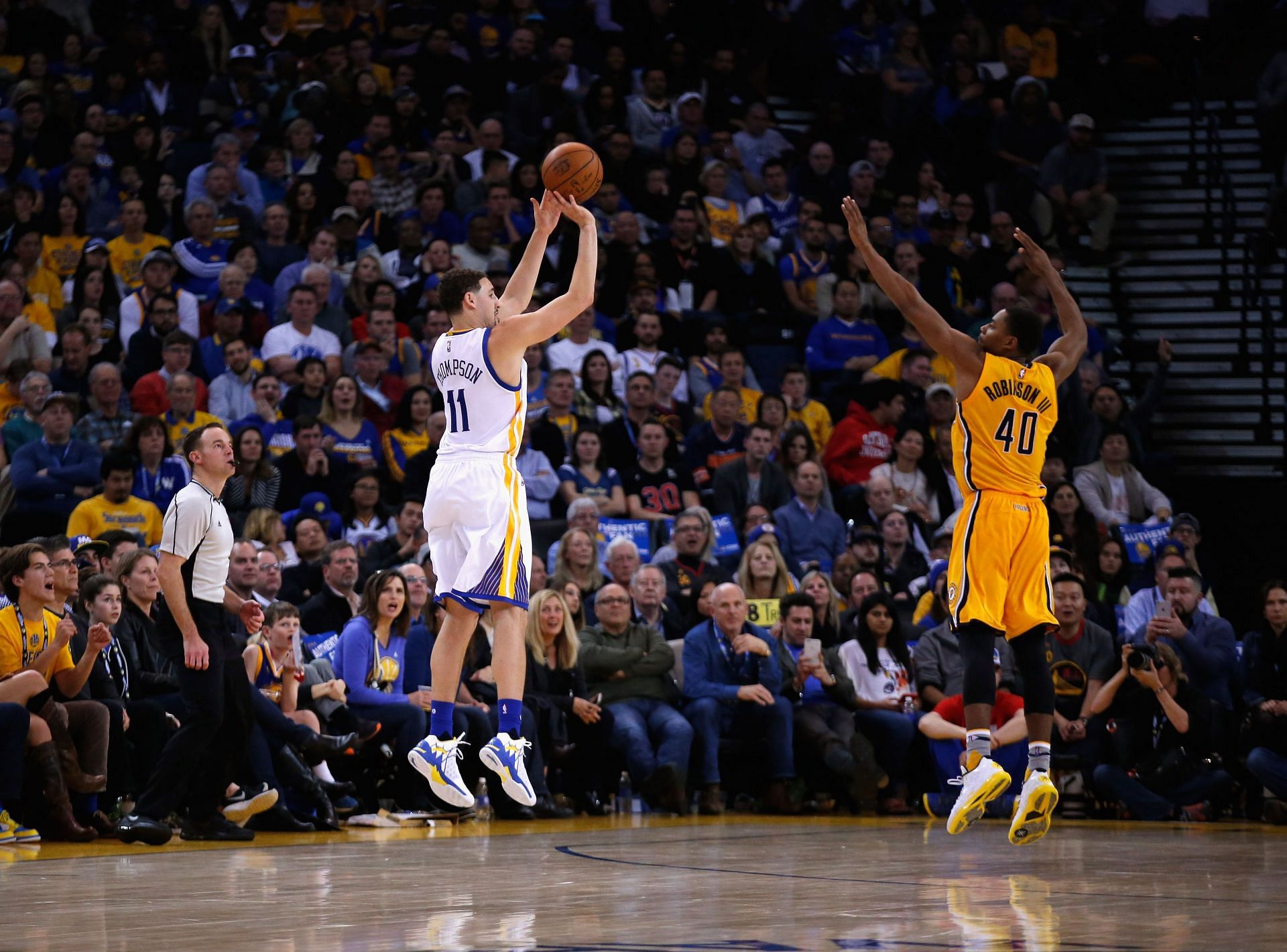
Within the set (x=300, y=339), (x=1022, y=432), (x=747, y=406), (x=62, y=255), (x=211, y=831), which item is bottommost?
(x=211, y=831)

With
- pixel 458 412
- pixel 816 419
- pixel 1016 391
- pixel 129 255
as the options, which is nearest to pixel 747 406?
pixel 816 419

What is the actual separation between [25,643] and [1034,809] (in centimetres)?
498

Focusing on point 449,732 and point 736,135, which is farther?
point 736,135

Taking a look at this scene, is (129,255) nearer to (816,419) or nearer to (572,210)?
(816,419)

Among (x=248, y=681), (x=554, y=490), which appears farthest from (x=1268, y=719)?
(x=248, y=681)

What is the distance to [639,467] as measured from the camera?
1299 cm

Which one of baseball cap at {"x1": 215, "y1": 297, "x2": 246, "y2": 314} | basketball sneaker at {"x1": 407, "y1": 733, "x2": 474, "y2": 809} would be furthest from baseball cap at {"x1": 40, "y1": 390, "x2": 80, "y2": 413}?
basketball sneaker at {"x1": 407, "y1": 733, "x2": 474, "y2": 809}

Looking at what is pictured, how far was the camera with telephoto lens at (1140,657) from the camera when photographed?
9.96 m

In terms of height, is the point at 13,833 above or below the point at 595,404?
below

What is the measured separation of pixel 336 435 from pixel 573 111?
541cm

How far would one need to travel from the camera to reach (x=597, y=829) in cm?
941

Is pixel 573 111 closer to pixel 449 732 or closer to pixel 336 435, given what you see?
pixel 336 435

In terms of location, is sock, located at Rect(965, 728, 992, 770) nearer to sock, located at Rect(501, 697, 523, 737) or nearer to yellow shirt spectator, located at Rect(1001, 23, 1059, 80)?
sock, located at Rect(501, 697, 523, 737)

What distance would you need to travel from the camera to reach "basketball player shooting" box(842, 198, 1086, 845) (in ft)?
25.2
